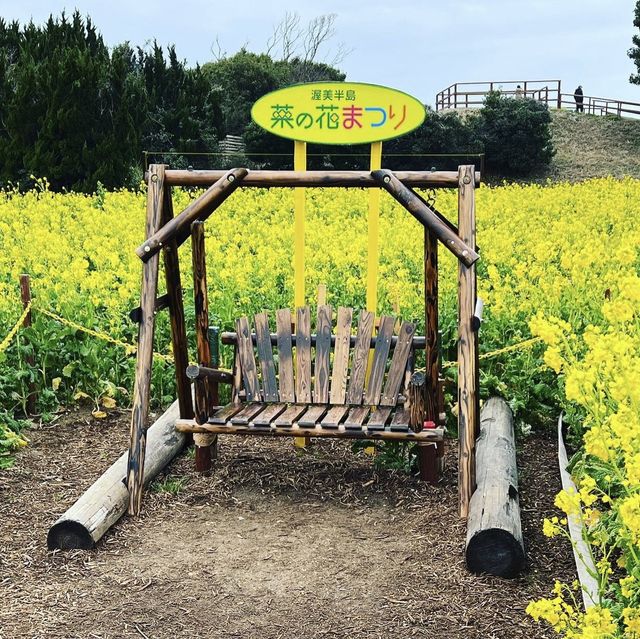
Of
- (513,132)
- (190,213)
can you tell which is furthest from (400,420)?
(513,132)

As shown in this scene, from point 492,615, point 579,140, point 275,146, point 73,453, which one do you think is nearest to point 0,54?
point 275,146

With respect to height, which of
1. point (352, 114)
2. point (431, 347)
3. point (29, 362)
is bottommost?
point (29, 362)

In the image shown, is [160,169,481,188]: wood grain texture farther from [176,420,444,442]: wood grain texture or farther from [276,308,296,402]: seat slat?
[176,420,444,442]: wood grain texture

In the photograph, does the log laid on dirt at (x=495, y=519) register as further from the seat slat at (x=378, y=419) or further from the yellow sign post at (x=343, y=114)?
the yellow sign post at (x=343, y=114)

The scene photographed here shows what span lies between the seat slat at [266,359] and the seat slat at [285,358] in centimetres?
5

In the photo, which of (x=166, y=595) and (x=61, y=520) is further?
(x=61, y=520)

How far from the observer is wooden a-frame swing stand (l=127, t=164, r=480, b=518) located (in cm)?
464

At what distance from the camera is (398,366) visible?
211 inches

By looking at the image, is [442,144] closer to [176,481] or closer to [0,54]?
[0,54]

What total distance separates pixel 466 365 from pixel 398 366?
0.81m

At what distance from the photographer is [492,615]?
3828 mm

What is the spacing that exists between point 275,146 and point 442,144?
6.63 m

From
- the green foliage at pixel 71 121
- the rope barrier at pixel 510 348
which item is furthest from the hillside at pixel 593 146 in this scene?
the rope barrier at pixel 510 348

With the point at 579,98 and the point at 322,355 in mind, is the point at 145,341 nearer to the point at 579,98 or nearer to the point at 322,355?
the point at 322,355
